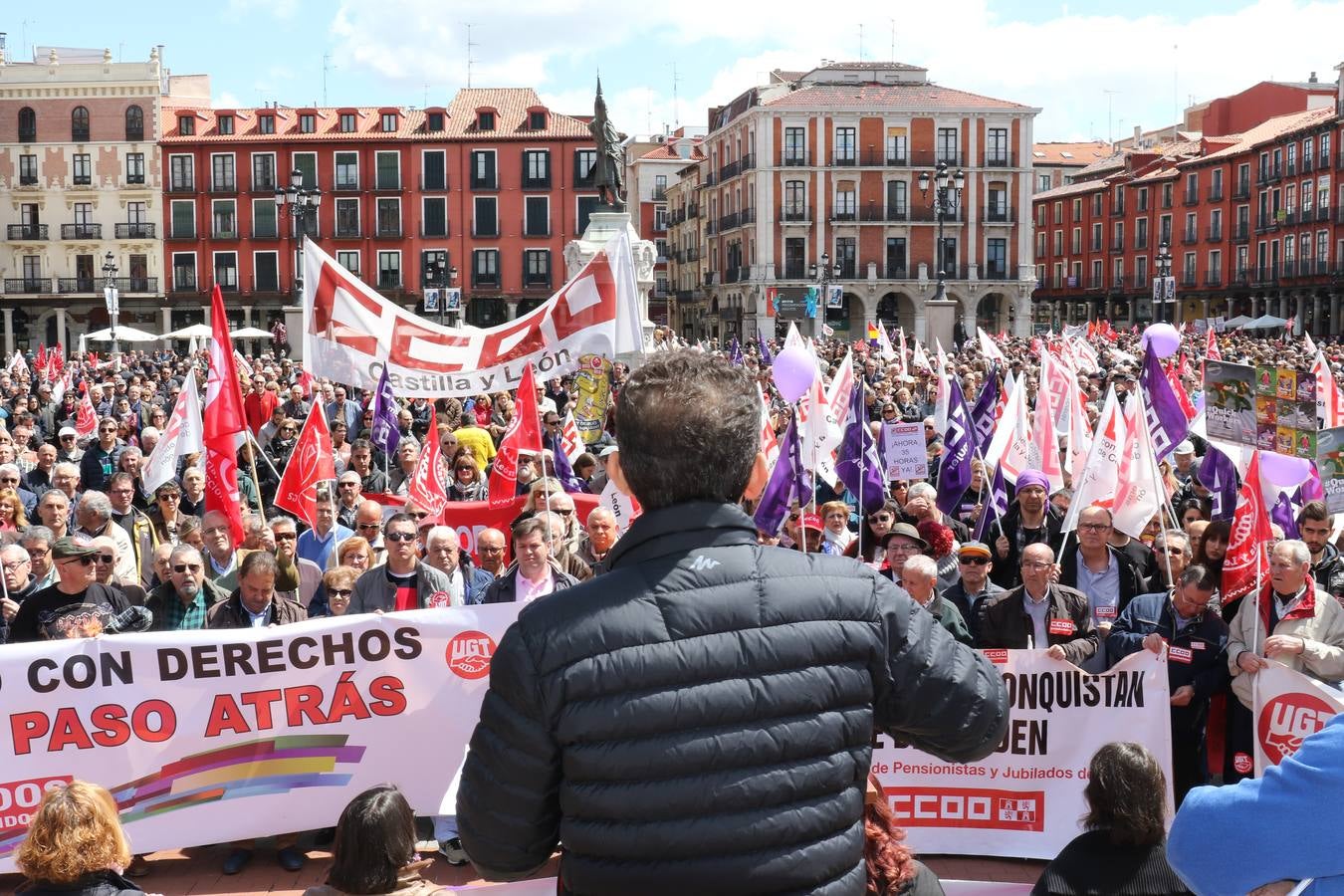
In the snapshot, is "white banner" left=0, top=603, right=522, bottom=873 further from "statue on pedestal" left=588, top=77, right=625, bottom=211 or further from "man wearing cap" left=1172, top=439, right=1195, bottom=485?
"statue on pedestal" left=588, top=77, right=625, bottom=211

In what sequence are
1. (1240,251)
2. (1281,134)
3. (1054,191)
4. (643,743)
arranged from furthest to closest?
(1054,191)
(1240,251)
(1281,134)
(643,743)

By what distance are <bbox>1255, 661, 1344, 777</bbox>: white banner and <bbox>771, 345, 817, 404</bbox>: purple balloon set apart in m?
5.41

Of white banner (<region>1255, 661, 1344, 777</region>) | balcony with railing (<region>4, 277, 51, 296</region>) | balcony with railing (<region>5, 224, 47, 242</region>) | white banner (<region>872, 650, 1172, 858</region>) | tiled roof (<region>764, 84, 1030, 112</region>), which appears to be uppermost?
tiled roof (<region>764, 84, 1030, 112</region>)

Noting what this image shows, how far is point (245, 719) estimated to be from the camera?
19.5ft

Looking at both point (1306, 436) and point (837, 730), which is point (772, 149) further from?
point (837, 730)

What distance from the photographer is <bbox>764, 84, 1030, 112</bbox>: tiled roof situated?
67125 millimetres

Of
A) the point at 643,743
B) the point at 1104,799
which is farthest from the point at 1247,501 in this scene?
the point at 643,743

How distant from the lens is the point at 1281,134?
6181 centimetres

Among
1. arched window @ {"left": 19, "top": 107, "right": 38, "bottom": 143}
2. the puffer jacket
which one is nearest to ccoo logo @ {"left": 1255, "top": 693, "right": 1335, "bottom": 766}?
the puffer jacket

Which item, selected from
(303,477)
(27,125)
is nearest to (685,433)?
(303,477)

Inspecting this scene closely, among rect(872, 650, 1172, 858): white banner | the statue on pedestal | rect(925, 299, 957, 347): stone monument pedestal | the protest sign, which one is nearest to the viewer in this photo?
rect(872, 650, 1172, 858): white banner

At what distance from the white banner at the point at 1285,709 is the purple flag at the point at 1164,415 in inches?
201

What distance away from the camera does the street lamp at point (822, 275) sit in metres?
59.5

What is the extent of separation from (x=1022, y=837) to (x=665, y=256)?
8231 cm
